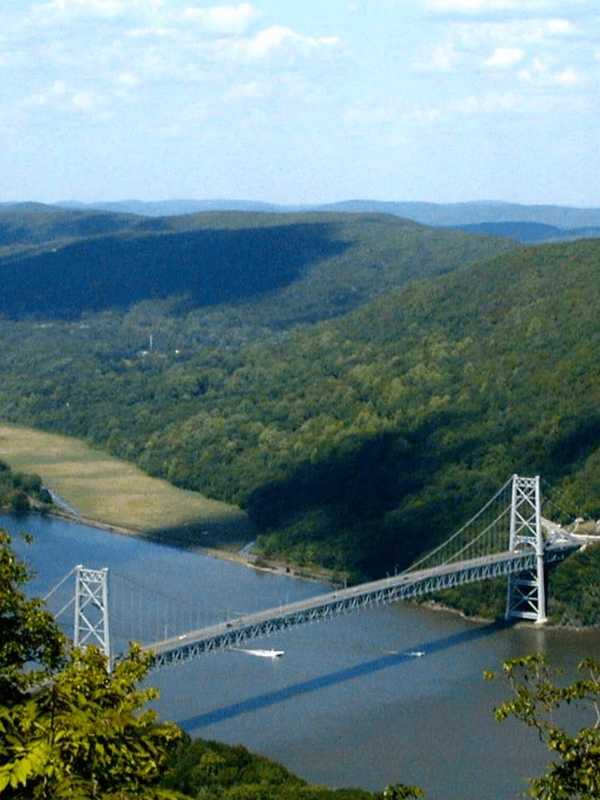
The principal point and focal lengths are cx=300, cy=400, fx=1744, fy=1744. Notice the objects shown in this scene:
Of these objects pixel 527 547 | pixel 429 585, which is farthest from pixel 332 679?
pixel 527 547

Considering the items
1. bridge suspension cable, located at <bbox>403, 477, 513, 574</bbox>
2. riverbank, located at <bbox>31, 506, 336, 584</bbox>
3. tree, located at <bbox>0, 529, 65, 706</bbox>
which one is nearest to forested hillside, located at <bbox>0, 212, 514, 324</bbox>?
riverbank, located at <bbox>31, 506, 336, 584</bbox>

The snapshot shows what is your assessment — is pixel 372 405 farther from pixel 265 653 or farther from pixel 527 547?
pixel 265 653

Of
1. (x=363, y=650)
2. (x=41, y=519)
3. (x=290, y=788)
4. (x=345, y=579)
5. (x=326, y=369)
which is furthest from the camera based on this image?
(x=326, y=369)

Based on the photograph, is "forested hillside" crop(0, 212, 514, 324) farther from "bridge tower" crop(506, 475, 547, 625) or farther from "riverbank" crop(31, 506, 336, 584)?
"bridge tower" crop(506, 475, 547, 625)

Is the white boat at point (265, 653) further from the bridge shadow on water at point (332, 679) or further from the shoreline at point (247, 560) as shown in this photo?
A: the shoreline at point (247, 560)

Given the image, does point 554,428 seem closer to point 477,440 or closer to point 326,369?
point 477,440

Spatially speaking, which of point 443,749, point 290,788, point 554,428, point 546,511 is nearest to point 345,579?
point 546,511
